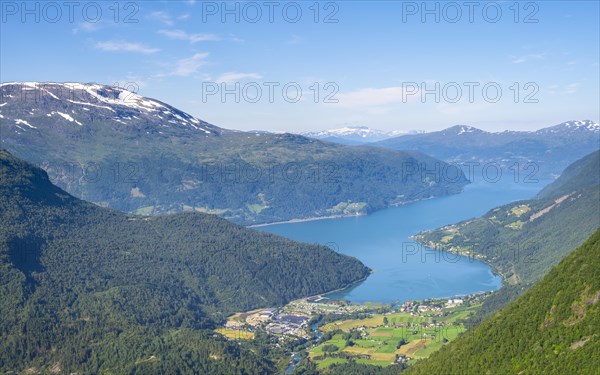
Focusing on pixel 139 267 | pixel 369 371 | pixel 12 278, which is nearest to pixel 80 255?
pixel 139 267

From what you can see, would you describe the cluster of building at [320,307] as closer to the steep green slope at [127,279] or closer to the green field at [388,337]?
the steep green slope at [127,279]

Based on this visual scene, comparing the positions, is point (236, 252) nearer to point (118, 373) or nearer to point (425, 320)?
point (425, 320)

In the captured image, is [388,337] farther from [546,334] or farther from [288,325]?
[546,334]

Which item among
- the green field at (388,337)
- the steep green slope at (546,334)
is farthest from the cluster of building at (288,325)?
the steep green slope at (546,334)

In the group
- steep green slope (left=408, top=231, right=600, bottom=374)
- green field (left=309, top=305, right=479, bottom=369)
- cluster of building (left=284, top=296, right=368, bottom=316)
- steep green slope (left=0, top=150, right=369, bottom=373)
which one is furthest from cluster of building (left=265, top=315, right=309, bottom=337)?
steep green slope (left=408, top=231, right=600, bottom=374)

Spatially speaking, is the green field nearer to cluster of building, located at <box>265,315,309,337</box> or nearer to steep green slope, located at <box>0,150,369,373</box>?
cluster of building, located at <box>265,315,309,337</box>
